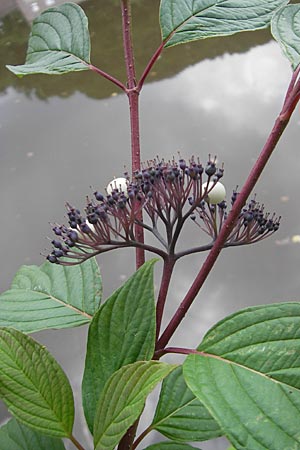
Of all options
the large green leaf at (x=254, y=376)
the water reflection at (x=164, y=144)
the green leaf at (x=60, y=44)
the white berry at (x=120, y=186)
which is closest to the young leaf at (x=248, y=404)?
the large green leaf at (x=254, y=376)

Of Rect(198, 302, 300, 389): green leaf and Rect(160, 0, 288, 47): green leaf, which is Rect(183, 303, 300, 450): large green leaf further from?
Rect(160, 0, 288, 47): green leaf

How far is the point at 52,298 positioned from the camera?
35cm

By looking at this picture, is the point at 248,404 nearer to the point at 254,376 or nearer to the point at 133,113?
the point at 254,376

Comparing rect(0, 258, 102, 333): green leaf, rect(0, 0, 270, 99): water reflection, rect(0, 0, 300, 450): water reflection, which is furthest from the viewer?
rect(0, 0, 270, 99): water reflection

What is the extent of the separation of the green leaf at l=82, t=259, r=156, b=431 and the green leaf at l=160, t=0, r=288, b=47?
5.9 inches

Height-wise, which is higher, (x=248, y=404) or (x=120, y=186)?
(x=120, y=186)

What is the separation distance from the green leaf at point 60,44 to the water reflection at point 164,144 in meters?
0.86

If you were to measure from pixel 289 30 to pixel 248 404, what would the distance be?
0.19 m

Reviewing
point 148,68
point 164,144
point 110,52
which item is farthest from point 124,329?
point 110,52

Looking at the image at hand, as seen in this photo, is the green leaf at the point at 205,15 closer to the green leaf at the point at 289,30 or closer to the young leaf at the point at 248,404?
the green leaf at the point at 289,30

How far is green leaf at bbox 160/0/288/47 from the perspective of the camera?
33cm

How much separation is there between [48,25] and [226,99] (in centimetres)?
143

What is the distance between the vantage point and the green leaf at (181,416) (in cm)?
30

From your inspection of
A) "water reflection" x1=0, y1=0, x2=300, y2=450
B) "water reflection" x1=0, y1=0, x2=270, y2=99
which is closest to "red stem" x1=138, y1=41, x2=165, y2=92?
"water reflection" x1=0, y1=0, x2=300, y2=450
